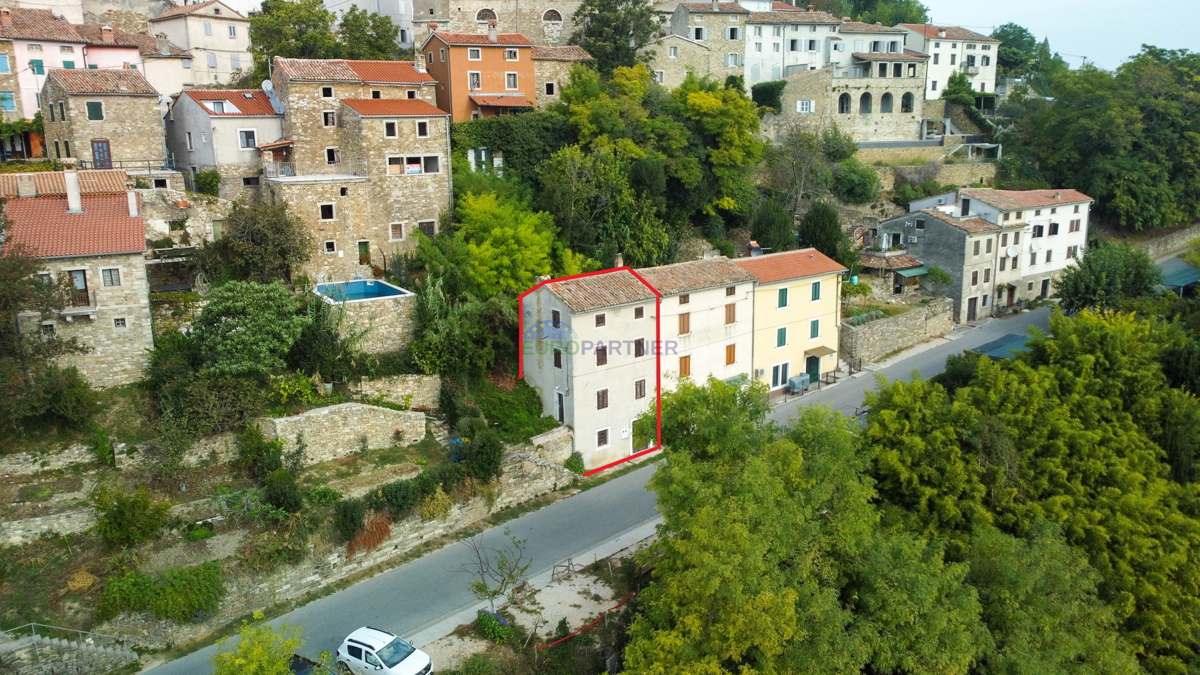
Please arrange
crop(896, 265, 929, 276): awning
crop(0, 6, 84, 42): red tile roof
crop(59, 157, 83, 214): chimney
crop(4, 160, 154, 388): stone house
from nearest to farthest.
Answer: crop(4, 160, 154, 388): stone house
crop(59, 157, 83, 214): chimney
crop(0, 6, 84, 42): red tile roof
crop(896, 265, 929, 276): awning

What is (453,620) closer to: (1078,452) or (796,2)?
(1078,452)

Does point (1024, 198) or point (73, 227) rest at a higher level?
point (73, 227)

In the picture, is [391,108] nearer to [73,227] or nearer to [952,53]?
[73,227]

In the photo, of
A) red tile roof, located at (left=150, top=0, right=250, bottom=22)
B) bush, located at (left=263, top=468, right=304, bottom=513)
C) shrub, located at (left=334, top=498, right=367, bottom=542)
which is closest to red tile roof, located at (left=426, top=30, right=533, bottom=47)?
red tile roof, located at (left=150, top=0, right=250, bottom=22)

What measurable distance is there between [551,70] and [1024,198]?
2527 centimetres

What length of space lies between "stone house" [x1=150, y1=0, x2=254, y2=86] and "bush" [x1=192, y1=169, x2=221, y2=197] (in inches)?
695

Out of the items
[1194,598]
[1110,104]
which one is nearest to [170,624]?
[1194,598]

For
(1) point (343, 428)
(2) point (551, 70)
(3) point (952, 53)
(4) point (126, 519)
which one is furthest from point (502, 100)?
(3) point (952, 53)

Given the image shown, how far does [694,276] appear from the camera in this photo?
31.8 meters

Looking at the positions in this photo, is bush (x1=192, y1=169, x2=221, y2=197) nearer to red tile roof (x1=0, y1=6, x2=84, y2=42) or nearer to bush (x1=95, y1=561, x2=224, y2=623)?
red tile roof (x1=0, y1=6, x2=84, y2=42)

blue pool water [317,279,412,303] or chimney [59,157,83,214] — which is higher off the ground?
chimney [59,157,83,214]

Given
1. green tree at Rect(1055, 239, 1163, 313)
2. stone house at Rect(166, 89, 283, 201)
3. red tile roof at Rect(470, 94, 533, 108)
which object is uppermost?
red tile roof at Rect(470, 94, 533, 108)

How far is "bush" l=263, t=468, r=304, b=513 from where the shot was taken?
2239 cm

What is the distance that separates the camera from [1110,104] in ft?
175
